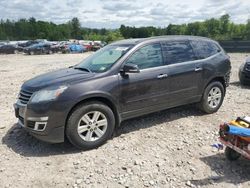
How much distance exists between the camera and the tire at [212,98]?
6.49 metres

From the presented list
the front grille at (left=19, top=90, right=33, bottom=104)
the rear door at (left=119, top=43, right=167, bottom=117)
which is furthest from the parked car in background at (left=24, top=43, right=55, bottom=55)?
the rear door at (left=119, top=43, right=167, bottom=117)

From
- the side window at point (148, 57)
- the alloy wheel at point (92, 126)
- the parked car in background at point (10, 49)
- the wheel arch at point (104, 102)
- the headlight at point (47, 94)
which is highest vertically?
the side window at point (148, 57)

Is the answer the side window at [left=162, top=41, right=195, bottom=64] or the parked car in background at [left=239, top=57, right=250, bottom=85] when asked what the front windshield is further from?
the parked car in background at [left=239, top=57, right=250, bottom=85]

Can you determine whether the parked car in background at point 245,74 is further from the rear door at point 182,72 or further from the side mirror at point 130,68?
the side mirror at point 130,68

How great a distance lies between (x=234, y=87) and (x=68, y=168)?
7.27 meters

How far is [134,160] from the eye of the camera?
461 centimetres

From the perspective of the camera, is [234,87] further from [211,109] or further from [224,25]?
[224,25]

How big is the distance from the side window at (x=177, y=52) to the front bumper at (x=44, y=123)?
2.44 metres

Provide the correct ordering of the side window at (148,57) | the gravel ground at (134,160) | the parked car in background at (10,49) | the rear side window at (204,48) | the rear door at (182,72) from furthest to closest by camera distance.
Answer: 1. the parked car in background at (10,49)
2. the rear side window at (204,48)
3. the rear door at (182,72)
4. the side window at (148,57)
5. the gravel ground at (134,160)

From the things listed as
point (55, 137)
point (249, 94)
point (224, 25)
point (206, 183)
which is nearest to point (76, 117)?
point (55, 137)

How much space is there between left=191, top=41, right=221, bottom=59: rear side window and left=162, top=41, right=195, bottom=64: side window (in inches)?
7.3

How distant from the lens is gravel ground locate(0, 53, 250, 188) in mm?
4074

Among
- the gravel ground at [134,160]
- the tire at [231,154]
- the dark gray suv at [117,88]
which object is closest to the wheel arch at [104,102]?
the dark gray suv at [117,88]

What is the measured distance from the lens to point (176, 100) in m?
5.98
